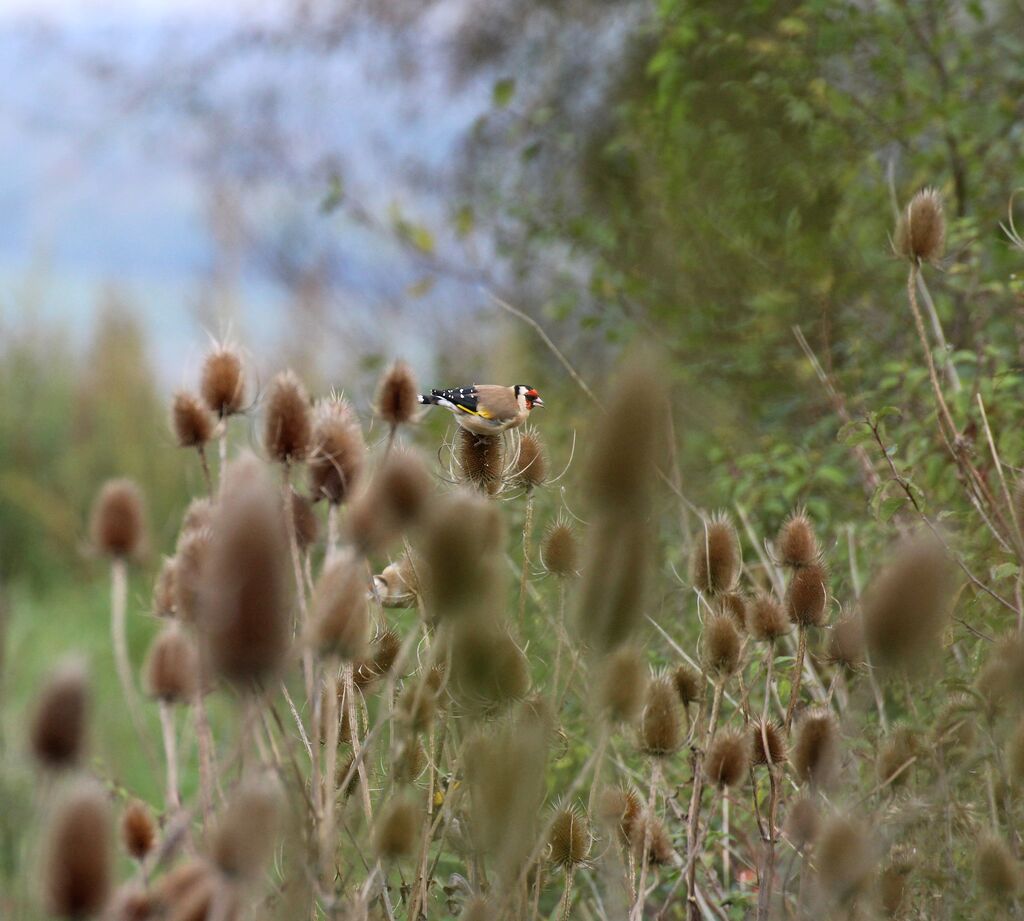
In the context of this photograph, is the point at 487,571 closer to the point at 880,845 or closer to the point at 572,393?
the point at 880,845

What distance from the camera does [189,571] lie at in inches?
49.2

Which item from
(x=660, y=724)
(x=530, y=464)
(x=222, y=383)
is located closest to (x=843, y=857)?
(x=660, y=724)

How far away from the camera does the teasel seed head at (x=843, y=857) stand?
3.56ft

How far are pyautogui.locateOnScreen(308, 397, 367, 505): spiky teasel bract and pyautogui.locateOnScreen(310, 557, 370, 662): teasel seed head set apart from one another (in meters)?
0.26

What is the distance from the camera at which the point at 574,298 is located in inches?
161

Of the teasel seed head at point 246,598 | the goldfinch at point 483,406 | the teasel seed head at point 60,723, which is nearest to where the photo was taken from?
the teasel seed head at point 246,598

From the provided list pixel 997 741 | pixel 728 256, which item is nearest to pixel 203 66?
pixel 728 256

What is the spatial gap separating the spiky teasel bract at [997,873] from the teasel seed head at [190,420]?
3.13 ft

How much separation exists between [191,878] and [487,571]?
0.31 meters

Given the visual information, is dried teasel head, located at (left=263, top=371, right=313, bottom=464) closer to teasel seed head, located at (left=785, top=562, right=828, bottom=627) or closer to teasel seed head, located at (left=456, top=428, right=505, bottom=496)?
teasel seed head, located at (left=456, top=428, right=505, bottom=496)

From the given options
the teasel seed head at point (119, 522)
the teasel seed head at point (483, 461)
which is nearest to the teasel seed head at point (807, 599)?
the teasel seed head at point (483, 461)

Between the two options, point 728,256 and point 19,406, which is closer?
point 728,256

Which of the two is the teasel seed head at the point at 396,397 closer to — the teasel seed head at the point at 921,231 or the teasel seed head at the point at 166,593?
the teasel seed head at the point at 166,593

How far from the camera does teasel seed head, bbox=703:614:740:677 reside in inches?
58.2
